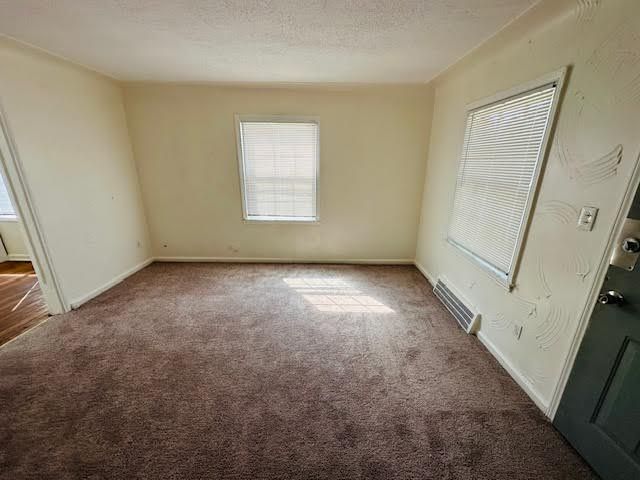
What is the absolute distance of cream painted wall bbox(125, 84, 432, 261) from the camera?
10.6 feet

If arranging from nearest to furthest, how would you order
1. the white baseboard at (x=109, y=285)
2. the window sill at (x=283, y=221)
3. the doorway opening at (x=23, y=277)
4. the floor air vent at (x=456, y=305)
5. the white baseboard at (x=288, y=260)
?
the doorway opening at (x=23, y=277)
the floor air vent at (x=456, y=305)
the white baseboard at (x=109, y=285)
the window sill at (x=283, y=221)
the white baseboard at (x=288, y=260)

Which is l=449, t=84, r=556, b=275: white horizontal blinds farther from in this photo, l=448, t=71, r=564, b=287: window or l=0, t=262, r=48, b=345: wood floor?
l=0, t=262, r=48, b=345: wood floor

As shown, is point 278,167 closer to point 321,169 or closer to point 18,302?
point 321,169

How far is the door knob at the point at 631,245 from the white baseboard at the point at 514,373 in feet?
3.47

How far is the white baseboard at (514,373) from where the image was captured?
1.60 m

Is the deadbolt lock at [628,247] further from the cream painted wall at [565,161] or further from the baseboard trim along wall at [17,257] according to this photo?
the baseboard trim along wall at [17,257]

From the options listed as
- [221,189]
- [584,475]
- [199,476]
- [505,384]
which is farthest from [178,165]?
[584,475]

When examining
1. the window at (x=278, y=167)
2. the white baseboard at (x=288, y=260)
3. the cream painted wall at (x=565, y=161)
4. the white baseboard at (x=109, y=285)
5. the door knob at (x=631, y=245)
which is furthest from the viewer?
the white baseboard at (x=288, y=260)

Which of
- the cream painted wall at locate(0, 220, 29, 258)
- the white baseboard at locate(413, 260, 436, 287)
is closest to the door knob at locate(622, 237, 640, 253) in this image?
the white baseboard at locate(413, 260, 436, 287)

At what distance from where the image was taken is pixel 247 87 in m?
3.19

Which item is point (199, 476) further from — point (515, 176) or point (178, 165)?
point (178, 165)

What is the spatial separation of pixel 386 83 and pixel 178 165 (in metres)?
2.91

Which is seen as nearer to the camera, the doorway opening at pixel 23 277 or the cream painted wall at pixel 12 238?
the doorway opening at pixel 23 277

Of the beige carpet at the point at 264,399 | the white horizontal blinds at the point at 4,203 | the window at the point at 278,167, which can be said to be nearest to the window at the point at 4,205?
the white horizontal blinds at the point at 4,203
